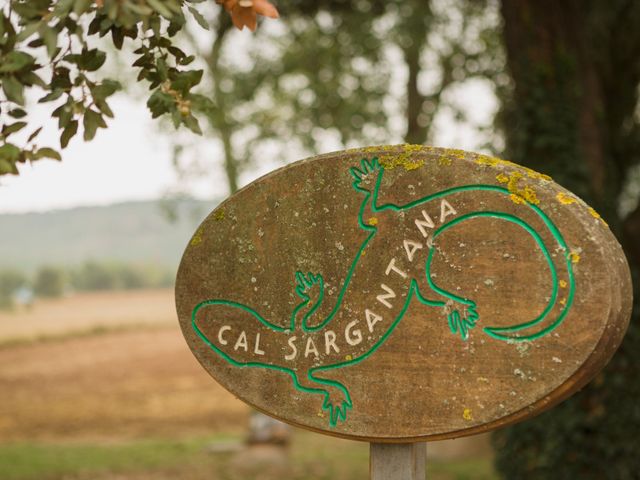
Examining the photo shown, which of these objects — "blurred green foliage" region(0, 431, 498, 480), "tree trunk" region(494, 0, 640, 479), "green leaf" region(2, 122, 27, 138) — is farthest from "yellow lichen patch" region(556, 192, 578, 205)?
"blurred green foliage" region(0, 431, 498, 480)

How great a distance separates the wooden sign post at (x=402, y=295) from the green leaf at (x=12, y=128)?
62cm

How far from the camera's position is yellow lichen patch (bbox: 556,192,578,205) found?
78.0 inches

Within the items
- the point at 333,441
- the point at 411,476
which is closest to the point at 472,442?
the point at 333,441

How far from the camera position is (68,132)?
2.17 metres

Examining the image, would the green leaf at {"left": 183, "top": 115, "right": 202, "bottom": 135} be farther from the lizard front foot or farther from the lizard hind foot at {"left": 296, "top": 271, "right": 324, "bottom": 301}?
the lizard front foot

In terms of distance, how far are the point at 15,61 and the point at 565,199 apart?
58.4 inches

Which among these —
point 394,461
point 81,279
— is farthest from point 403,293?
point 81,279

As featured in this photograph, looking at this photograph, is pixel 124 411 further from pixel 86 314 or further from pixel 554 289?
pixel 554 289

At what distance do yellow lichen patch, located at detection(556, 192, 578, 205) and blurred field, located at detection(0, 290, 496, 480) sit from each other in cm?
599

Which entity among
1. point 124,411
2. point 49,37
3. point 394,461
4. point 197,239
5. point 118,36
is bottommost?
point 124,411

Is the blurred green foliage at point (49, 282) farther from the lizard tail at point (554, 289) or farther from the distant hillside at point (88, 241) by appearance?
the lizard tail at point (554, 289)

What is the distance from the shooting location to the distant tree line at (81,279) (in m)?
19.3

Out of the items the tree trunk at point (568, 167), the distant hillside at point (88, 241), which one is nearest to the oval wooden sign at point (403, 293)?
the tree trunk at point (568, 167)

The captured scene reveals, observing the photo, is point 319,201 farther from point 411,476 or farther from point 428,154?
point 411,476
